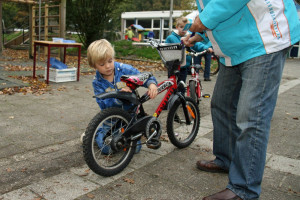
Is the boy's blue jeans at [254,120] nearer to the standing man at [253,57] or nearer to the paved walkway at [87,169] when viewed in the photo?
the standing man at [253,57]

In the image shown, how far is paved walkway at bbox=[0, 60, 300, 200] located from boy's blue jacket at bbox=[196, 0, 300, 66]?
122 cm

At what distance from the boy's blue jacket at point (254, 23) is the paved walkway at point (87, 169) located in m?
1.22

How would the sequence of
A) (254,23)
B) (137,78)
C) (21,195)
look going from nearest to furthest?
(254,23), (21,195), (137,78)

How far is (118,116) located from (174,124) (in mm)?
946

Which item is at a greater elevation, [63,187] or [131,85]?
[131,85]

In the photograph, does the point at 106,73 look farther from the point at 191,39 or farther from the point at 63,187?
the point at 63,187

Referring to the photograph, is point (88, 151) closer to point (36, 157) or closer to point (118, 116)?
point (118, 116)

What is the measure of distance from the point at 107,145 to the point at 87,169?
0.32m

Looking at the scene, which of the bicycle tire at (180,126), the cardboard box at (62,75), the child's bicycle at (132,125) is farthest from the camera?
the cardboard box at (62,75)

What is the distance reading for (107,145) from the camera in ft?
9.34

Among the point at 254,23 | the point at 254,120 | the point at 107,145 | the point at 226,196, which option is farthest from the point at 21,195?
the point at 254,23

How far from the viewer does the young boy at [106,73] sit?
2863mm

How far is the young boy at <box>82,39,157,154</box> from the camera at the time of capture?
286 centimetres

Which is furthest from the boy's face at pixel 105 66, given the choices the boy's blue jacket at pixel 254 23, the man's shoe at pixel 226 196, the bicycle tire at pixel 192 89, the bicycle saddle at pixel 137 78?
the bicycle tire at pixel 192 89
